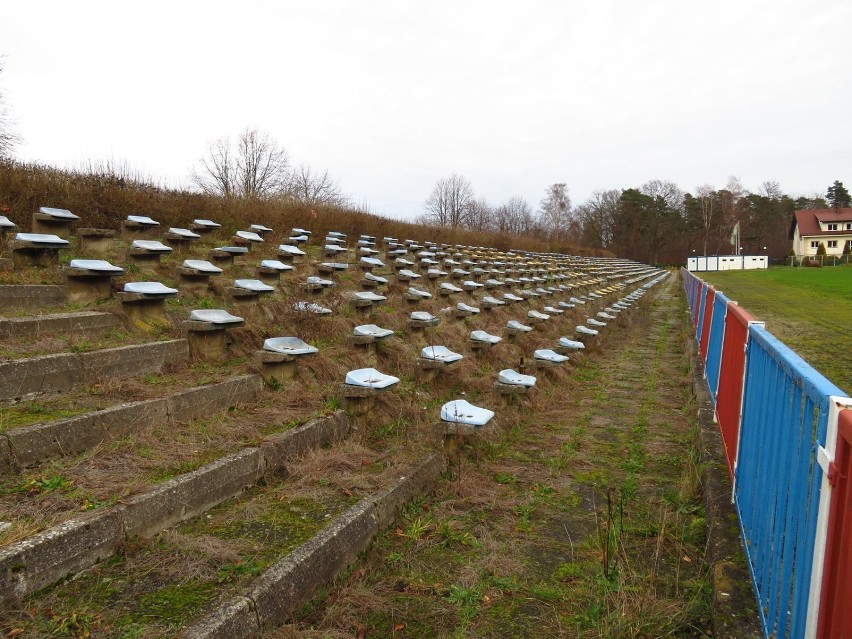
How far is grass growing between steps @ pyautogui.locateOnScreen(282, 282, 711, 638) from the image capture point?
2.52 m

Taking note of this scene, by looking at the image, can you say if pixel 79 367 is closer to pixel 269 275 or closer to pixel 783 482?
pixel 269 275

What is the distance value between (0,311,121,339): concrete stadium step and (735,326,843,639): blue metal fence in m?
4.77

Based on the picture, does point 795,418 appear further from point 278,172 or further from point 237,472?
point 278,172

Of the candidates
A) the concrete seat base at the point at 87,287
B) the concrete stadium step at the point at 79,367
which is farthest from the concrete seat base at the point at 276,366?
the concrete seat base at the point at 87,287

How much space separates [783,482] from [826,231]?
74.5 meters

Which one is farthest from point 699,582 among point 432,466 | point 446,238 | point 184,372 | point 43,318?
point 446,238

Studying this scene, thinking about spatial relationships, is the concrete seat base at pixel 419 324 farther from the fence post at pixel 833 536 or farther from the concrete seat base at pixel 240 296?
the fence post at pixel 833 536

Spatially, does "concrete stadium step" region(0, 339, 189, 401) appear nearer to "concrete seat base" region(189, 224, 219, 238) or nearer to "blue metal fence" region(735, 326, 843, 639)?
"blue metal fence" region(735, 326, 843, 639)

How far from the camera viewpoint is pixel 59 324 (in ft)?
14.1

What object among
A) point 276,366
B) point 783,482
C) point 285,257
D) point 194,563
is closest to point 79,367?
point 276,366

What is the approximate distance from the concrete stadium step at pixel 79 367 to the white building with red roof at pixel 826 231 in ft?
236

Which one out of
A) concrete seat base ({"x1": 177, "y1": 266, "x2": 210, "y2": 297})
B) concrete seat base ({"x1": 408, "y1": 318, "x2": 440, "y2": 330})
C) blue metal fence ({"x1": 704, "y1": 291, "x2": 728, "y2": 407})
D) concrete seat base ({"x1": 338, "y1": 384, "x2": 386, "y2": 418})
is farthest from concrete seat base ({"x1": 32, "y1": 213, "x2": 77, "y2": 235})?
blue metal fence ({"x1": 704, "y1": 291, "x2": 728, "y2": 407})

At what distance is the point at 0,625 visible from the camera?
1.95m

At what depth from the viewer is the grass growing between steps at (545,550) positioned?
8.28ft
